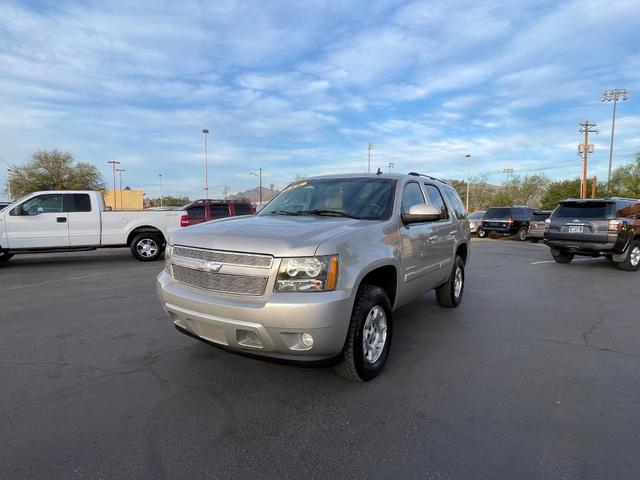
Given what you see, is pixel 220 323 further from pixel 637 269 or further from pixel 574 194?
pixel 574 194

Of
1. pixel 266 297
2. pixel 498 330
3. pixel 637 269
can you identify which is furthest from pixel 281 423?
pixel 637 269

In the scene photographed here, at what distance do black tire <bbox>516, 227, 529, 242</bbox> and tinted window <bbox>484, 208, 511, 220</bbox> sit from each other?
97 centimetres

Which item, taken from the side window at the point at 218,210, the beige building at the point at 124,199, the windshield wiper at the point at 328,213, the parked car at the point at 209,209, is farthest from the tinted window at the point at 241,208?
the beige building at the point at 124,199

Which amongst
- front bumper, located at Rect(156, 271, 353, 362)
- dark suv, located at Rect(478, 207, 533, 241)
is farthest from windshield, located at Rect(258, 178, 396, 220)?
dark suv, located at Rect(478, 207, 533, 241)

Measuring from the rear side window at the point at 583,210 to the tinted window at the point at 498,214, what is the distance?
34.3 ft

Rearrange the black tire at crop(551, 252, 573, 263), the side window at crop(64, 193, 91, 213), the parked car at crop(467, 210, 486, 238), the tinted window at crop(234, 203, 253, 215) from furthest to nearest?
the parked car at crop(467, 210, 486, 238), the tinted window at crop(234, 203, 253, 215), the black tire at crop(551, 252, 573, 263), the side window at crop(64, 193, 91, 213)

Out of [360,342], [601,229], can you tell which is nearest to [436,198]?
[360,342]

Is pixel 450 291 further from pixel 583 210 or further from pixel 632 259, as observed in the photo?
pixel 632 259

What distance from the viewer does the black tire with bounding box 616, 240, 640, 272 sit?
→ 9.82 metres

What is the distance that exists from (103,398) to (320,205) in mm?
2660

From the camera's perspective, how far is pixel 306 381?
3.45 m

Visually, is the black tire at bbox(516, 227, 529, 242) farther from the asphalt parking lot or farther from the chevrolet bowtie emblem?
the chevrolet bowtie emblem

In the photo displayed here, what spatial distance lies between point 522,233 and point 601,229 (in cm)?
1162

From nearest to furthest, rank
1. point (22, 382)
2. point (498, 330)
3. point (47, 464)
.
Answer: point (47, 464) → point (22, 382) → point (498, 330)
